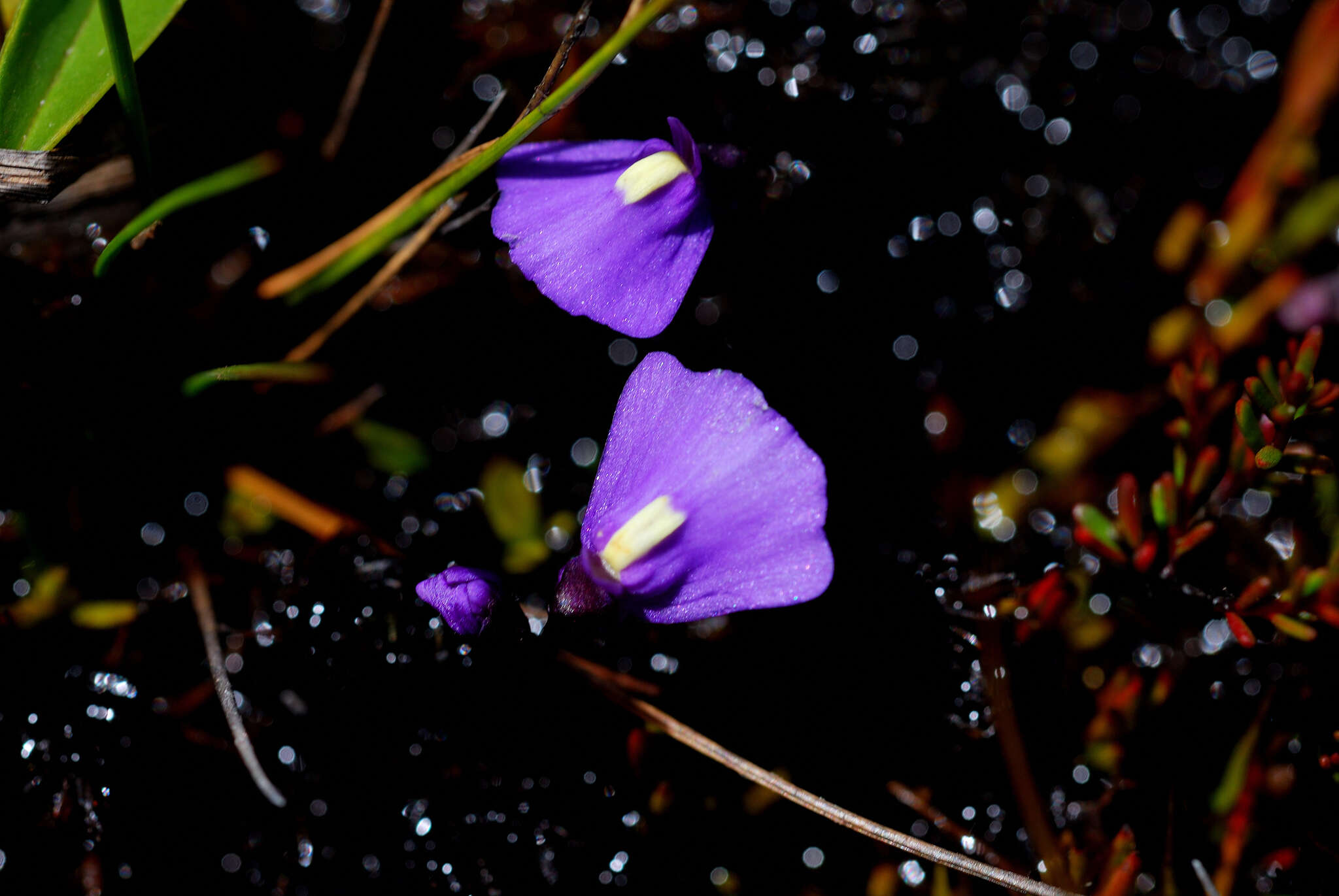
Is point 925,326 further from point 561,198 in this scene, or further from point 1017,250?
point 561,198

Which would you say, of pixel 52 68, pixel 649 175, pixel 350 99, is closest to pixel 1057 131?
pixel 649 175

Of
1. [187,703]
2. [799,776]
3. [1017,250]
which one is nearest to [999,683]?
[799,776]

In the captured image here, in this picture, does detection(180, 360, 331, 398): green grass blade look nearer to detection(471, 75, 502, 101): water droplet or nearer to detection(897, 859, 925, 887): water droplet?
detection(471, 75, 502, 101): water droplet

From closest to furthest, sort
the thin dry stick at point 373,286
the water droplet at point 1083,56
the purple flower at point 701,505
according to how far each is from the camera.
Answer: the purple flower at point 701,505, the thin dry stick at point 373,286, the water droplet at point 1083,56

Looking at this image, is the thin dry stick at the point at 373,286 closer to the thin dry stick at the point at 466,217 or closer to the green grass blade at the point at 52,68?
the thin dry stick at the point at 466,217

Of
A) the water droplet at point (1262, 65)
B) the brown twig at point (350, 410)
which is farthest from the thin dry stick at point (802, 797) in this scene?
the water droplet at point (1262, 65)

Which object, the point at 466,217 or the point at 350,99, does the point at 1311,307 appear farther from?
the point at 350,99

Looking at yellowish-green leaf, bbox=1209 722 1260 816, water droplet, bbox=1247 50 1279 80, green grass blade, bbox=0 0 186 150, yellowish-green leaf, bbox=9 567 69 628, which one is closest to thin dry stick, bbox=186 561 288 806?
yellowish-green leaf, bbox=9 567 69 628
